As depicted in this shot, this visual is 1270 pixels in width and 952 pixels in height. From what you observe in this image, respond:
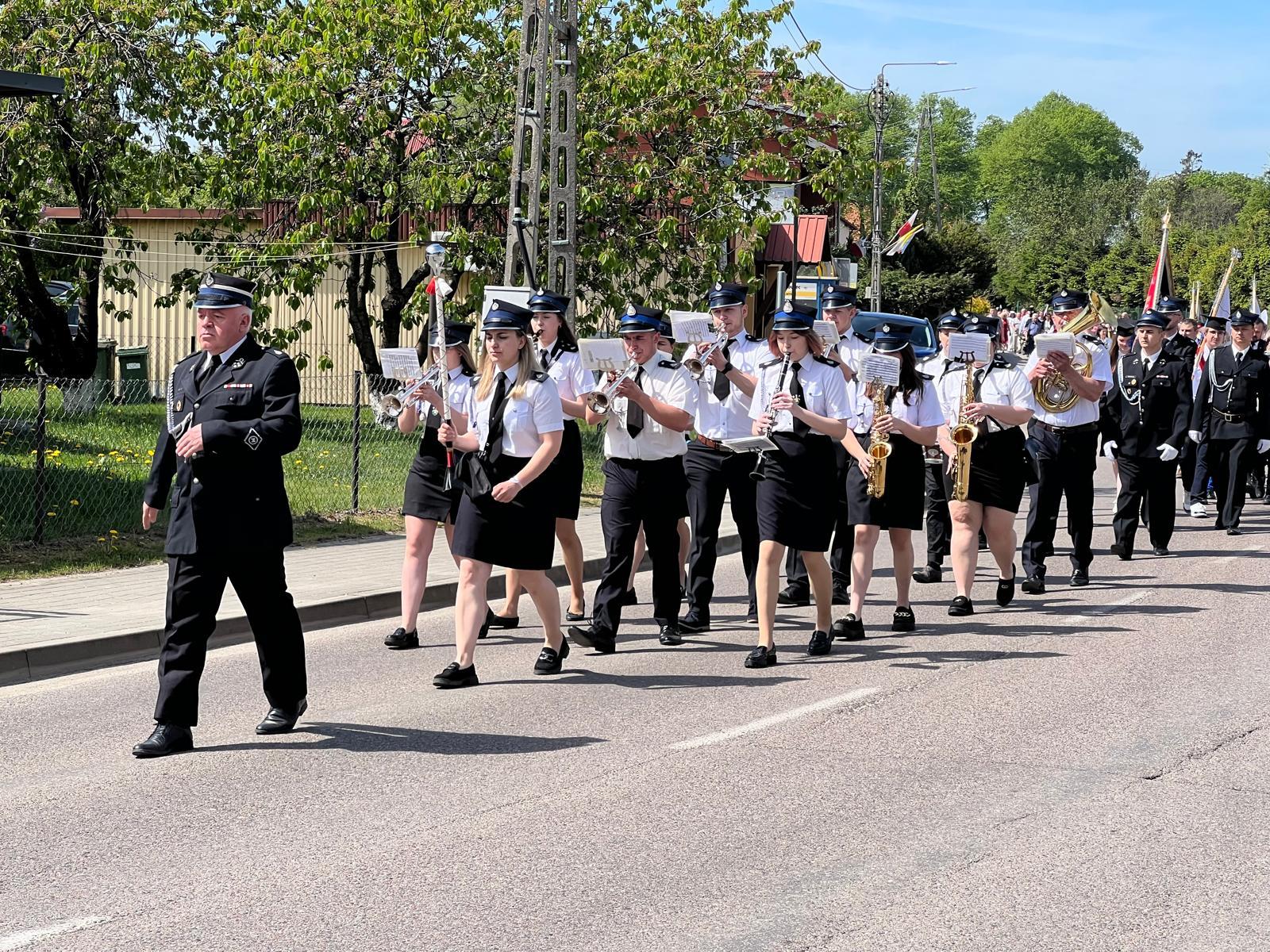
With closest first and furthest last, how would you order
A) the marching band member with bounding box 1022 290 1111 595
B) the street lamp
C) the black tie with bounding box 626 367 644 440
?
the black tie with bounding box 626 367 644 440 < the marching band member with bounding box 1022 290 1111 595 < the street lamp

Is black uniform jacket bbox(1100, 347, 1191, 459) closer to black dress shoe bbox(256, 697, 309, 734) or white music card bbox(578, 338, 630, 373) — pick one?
white music card bbox(578, 338, 630, 373)

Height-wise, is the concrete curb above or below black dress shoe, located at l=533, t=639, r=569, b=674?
below

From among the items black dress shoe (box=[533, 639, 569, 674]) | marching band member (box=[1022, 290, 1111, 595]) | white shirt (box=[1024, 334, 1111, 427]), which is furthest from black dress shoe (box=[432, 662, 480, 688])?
white shirt (box=[1024, 334, 1111, 427])

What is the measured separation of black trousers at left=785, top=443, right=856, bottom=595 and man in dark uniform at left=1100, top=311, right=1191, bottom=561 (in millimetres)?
3662

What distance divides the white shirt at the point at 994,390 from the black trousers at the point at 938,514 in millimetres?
1872

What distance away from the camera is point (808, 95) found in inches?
1021

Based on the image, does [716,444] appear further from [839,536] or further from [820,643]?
[839,536]

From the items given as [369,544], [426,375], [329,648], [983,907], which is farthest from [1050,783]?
[369,544]

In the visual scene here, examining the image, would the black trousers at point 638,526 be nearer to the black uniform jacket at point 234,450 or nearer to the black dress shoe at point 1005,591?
the black dress shoe at point 1005,591

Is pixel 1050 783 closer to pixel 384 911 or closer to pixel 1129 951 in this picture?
pixel 1129 951

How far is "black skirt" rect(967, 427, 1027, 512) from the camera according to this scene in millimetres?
11125

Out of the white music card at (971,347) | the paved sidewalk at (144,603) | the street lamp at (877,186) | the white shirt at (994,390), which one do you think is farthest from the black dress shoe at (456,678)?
the street lamp at (877,186)

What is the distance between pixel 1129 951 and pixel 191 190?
78.2ft

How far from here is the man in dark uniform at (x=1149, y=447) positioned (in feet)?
47.3
